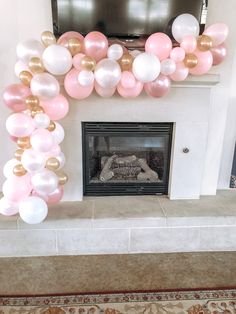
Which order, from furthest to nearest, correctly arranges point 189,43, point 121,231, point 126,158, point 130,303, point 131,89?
1. point 126,158
2. point 121,231
3. point 131,89
4. point 189,43
5. point 130,303

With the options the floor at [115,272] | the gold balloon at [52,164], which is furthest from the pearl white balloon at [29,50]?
the floor at [115,272]

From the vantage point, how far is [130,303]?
4.75 feet

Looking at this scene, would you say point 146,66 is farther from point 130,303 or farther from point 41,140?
point 130,303

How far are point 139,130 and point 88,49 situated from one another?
714mm

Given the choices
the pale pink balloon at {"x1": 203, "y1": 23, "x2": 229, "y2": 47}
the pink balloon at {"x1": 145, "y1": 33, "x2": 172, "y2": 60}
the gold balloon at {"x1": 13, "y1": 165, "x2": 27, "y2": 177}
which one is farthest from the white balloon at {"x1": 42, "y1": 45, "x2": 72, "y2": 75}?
the pale pink balloon at {"x1": 203, "y1": 23, "x2": 229, "y2": 47}

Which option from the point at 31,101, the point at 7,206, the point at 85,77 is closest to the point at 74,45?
the point at 85,77

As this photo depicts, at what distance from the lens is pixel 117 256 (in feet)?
6.06

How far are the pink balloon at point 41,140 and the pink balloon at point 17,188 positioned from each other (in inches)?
9.0

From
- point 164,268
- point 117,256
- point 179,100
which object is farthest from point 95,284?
point 179,100

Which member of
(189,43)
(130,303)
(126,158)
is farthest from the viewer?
(126,158)

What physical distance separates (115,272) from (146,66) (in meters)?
1.31

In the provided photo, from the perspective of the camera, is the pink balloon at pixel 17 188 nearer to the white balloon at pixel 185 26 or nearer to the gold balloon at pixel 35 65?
the gold balloon at pixel 35 65

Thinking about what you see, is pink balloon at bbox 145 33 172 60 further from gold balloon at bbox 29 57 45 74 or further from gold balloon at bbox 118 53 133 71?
gold balloon at bbox 29 57 45 74

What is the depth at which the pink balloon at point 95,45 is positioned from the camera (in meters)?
1.51
